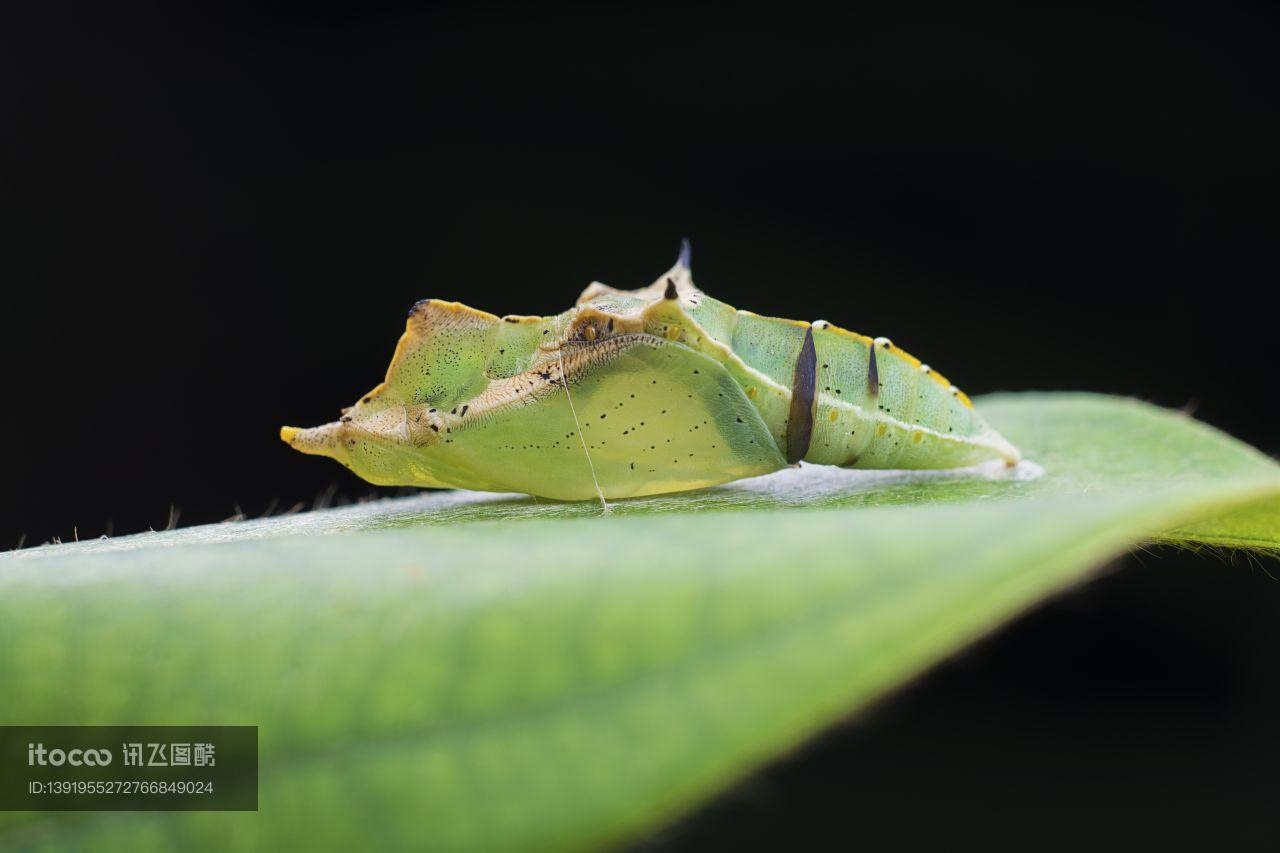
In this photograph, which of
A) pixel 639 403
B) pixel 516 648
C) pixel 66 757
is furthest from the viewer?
pixel 639 403

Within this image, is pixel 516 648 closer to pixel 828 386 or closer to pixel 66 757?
pixel 66 757

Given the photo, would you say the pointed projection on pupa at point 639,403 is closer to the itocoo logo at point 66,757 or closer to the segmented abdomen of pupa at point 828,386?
the segmented abdomen of pupa at point 828,386

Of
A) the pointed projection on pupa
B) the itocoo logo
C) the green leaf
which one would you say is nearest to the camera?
the green leaf

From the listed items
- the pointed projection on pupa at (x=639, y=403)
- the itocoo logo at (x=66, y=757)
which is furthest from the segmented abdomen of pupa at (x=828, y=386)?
the itocoo logo at (x=66, y=757)

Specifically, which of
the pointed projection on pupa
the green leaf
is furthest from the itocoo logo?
the pointed projection on pupa

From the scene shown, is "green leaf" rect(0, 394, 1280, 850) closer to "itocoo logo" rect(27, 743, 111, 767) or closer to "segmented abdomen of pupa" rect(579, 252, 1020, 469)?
"itocoo logo" rect(27, 743, 111, 767)

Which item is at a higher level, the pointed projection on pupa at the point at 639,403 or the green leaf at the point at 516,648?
the pointed projection on pupa at the point at 639,403

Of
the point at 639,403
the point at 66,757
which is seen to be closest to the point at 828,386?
the point at 639,403
